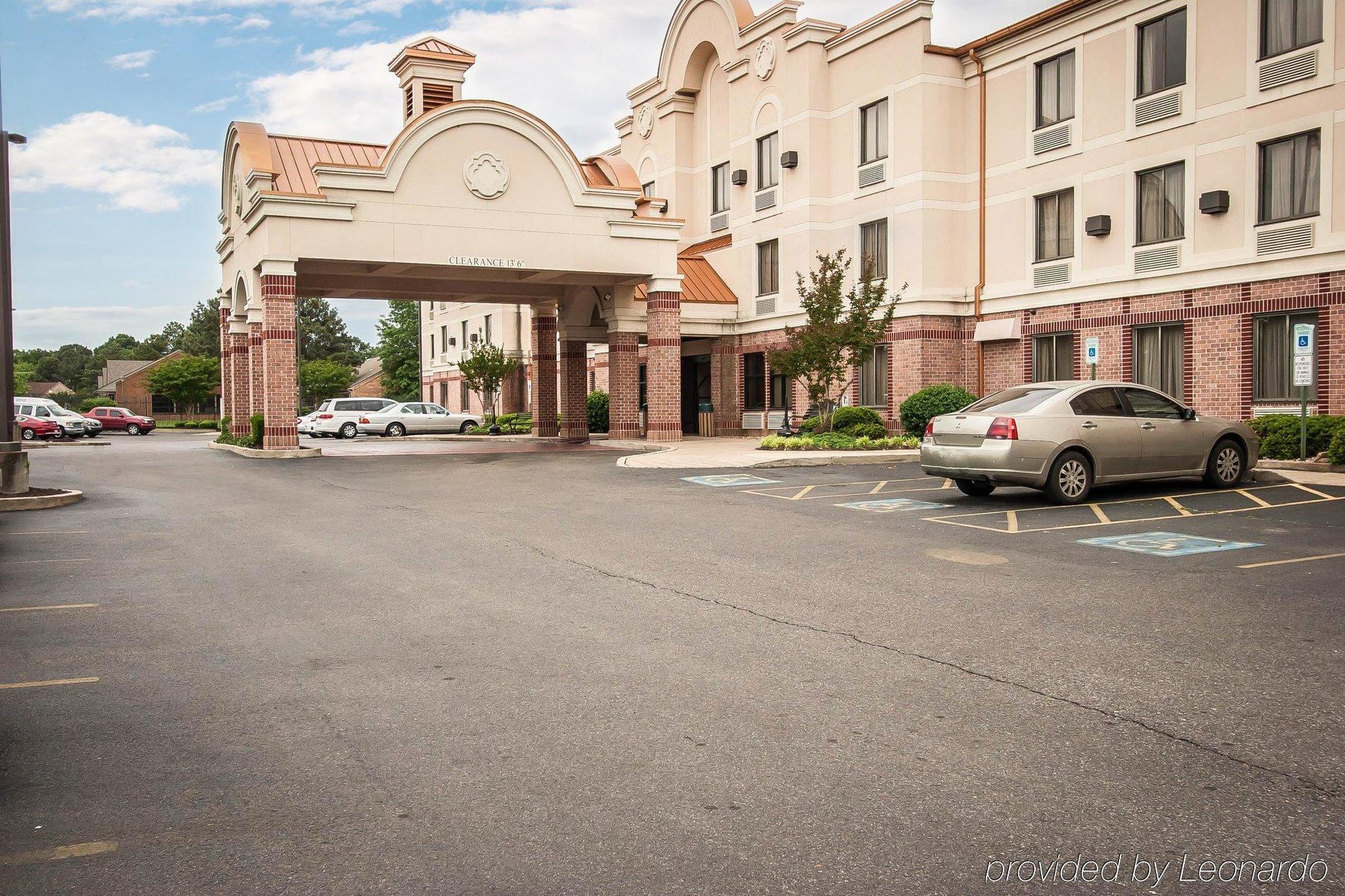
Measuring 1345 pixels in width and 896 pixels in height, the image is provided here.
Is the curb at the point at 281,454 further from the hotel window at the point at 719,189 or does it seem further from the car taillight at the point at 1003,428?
the car taillight at the point at 1003,428

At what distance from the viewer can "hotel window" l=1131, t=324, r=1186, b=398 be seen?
2289 centimetres

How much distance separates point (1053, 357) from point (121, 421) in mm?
47383

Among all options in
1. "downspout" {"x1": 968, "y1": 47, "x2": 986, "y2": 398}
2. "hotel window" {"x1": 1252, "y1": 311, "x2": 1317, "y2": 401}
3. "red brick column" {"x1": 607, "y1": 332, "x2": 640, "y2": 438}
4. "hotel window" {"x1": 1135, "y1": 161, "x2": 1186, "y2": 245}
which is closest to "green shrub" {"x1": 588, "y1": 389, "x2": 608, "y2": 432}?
"red brick column" {"x1": 607, "y1": 332, "x2": 640, "y2": 438}

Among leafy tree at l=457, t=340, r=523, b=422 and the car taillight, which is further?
leafy tree at l=457, t=340, r=523, b=422

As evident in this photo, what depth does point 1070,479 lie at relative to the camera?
1371cm

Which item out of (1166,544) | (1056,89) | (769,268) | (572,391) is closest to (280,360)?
(572,391)

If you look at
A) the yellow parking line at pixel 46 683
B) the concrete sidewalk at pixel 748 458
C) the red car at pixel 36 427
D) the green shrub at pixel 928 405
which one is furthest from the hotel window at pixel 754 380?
the red car at pixel 36 427

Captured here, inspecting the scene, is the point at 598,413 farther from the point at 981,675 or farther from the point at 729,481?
the point at 981,675

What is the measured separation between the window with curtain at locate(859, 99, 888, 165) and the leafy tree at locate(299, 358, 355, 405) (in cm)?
6391

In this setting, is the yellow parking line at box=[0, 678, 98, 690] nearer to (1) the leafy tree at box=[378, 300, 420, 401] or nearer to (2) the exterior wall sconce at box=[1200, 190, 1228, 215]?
(2) the exterior wall sconce at box=[1200, 190, 1228, 215]

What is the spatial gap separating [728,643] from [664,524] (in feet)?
19.2

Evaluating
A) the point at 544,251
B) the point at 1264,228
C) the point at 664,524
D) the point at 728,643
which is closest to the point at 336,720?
the point at 728,643

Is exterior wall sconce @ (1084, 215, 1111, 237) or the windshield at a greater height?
exterior wall sconce @ (1084, 215, 1111, 237)

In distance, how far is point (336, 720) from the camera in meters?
5.10
